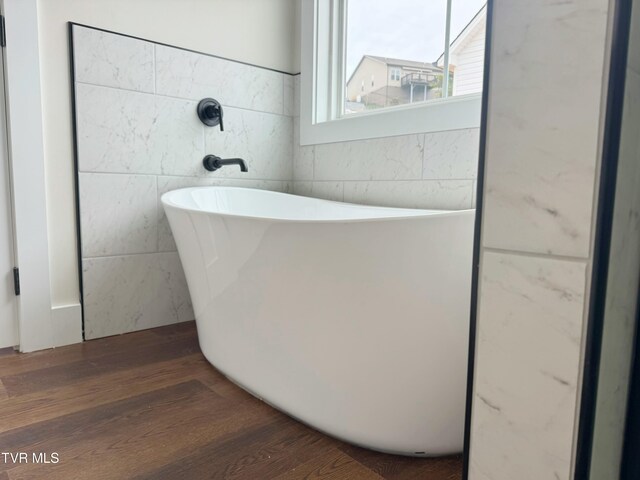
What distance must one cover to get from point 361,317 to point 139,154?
1.39 meters

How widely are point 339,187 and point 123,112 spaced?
104 cm

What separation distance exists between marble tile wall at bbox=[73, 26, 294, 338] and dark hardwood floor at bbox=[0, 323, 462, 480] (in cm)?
40

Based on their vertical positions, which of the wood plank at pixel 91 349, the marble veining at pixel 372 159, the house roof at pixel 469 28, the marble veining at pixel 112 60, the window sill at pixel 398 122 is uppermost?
the house roof at pixel 469 28

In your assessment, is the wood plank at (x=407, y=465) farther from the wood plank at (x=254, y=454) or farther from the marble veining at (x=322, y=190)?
the marble veining at (x=322, y=190)

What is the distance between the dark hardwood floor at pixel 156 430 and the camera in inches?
39.4

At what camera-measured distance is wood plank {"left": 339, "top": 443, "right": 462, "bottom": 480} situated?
0.99 m

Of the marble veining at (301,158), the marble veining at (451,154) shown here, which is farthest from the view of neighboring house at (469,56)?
the marble veining at (301,158)

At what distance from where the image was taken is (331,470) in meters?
1.00

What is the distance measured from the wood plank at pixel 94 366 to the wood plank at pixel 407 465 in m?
0.90

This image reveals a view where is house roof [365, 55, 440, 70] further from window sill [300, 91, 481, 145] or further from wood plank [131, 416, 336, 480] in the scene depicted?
wood plank [131, 416, 336, 480]

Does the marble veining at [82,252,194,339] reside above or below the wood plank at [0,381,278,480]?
above

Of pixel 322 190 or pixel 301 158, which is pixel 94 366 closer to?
pixel 322 190

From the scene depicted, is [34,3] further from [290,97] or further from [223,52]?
[290,97]

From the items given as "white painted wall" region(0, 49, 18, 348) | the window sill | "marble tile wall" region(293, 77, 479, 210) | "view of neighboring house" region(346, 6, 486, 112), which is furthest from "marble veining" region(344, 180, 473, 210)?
"white painted wall" region(0, 49, 18, 348)
